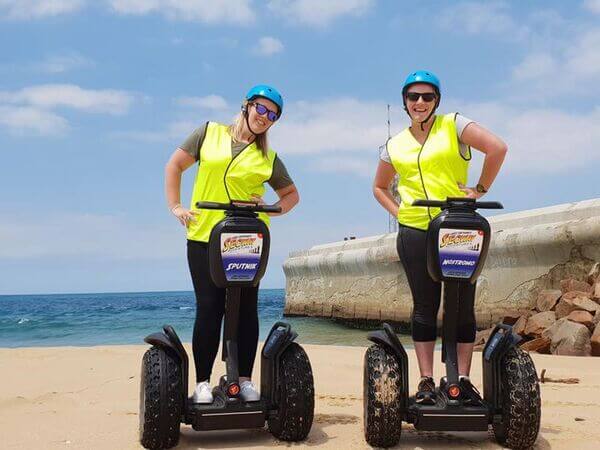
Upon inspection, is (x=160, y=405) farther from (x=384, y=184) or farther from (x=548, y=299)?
(x=548, y=299)

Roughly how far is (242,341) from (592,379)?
3651 mm

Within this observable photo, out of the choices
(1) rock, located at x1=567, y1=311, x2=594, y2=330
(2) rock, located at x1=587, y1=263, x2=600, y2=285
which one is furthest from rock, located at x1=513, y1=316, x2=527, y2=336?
(2) rock, located at x1=587, y1=263, x2=600, y2=285

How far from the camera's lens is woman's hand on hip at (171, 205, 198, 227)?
3275mm

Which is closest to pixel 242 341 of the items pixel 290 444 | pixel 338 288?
pixel 290 444

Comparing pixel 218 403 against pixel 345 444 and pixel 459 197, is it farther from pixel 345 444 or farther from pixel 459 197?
pixel 459 197

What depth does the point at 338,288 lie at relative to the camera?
2356 centimetres

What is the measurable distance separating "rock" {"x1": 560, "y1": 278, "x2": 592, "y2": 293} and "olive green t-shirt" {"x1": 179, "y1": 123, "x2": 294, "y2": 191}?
950 cm

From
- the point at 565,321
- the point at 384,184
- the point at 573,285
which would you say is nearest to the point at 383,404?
the point at 384,184

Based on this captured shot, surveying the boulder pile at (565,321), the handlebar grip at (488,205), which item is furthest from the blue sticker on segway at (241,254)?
the boulder pile at (565,321)

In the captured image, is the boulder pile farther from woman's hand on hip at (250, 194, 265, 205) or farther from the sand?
woman's hand on hip at (250, 194, 265, 205)

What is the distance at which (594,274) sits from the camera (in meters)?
11.8

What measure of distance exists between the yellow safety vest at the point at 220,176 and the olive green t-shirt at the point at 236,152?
25 millimetres

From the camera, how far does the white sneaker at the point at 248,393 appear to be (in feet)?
10.4

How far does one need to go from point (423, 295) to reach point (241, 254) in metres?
0.88
